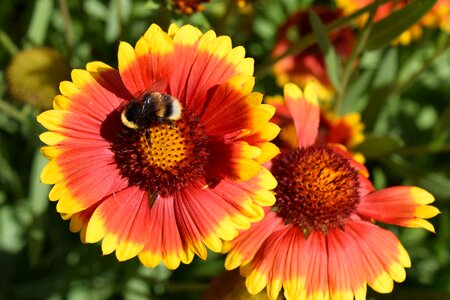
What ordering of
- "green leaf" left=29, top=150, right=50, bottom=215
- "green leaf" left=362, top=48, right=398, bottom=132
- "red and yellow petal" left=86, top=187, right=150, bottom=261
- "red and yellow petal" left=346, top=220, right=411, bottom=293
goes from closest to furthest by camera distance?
"red and yellow petal" left=86, top=187, right=150, bottom=261 < "red and yellow petal" left=346, top=220, right=411, bottom=293 < "green leaf" left=29, top=150, right=50, bottom=215 < "green leaf" left=362, top=48, right=398, bottom=132

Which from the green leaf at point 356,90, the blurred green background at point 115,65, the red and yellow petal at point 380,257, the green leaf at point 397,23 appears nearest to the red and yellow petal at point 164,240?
the red and yellow petal at point 380,257

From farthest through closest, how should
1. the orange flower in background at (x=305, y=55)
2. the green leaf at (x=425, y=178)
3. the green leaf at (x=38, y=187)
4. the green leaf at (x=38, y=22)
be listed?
the orange flower in background at (x=305, y=55) → the green leaf at (x=38, y=22) → the green leaf at (x=425, y=178) → the green leaf at (x=38, y=187)

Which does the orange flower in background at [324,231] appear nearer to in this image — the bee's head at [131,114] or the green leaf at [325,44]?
the green leaf at [325,44]

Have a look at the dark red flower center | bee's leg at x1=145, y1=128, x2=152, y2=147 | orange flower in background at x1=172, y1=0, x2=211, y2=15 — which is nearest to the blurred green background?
orange flower in background at x1=172, y1=0, x2=211, y2=15

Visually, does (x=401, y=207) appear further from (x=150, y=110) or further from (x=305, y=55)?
(x=305, y=55)

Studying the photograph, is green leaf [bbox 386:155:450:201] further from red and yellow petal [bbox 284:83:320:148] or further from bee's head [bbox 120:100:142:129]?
bee's head [bbox 120:100:142:129]

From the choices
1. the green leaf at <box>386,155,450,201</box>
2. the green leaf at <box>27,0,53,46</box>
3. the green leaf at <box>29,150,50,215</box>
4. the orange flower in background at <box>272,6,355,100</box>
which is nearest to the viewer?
the green leaf at <box>29,150,50,215</box>

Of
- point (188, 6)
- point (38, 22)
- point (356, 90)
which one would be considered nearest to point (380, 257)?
point (188, 6)

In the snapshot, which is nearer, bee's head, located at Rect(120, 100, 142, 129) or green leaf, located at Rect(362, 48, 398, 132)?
bee's head, located at Rect(120, 100, 142, 129)
